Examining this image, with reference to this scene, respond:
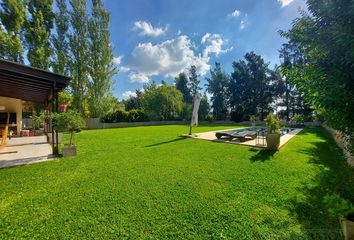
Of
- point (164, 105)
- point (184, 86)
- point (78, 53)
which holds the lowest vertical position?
point (164, 105)

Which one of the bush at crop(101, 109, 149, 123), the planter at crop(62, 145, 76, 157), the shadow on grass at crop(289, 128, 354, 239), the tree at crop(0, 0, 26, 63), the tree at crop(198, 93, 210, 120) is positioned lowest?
the shadow on grass at crop(289, 128, 354, 239)

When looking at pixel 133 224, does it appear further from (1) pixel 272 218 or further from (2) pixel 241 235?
(1) pixel 272 218

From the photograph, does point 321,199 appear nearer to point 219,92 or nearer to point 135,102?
point 219,92

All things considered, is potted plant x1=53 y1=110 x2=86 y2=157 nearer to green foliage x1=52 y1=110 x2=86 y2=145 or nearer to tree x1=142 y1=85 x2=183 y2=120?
green foliage x1=52 y1=110 x2=86 y2=145

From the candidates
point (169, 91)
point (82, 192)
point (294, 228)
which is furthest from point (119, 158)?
point (169, 91)

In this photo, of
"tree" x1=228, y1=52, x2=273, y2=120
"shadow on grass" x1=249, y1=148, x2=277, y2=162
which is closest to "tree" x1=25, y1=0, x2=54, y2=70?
"shadow on grass" x1=249, y1=148, x2=277, y2=162

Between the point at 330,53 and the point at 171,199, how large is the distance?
3142 mm

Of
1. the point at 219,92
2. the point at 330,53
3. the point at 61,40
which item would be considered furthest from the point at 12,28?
the point at 219,92

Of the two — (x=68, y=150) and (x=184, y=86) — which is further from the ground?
(x=184, y=86)

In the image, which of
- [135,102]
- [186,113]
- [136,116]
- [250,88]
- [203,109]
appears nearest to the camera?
[136,116]

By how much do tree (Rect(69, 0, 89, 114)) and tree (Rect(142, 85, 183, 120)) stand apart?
1076cm

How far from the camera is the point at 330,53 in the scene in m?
1.82

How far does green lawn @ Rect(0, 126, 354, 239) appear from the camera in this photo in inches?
94.8

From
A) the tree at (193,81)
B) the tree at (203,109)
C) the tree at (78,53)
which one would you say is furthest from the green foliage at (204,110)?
the tree at (78,53)
